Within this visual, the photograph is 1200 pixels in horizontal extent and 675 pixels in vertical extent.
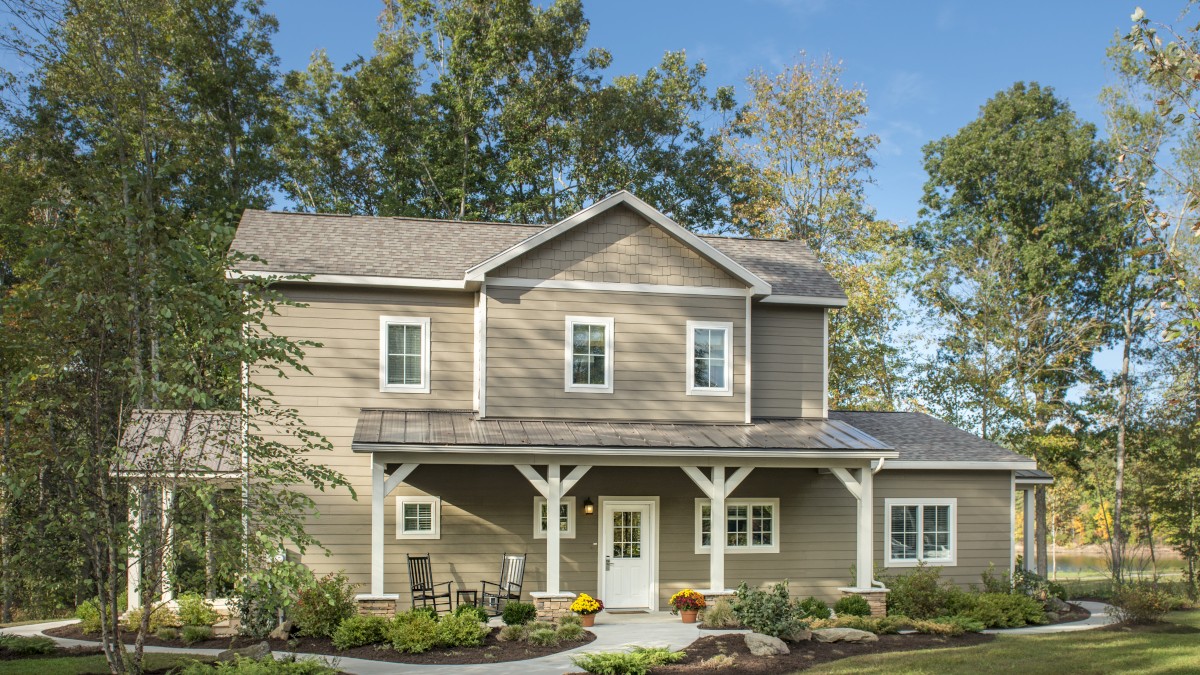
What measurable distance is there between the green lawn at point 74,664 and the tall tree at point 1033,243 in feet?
75.6

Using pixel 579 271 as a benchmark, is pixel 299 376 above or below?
below

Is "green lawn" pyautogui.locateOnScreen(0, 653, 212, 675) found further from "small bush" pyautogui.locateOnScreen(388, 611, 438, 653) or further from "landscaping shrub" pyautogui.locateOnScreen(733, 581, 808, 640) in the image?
"landscaping shrub" pyautogui.locateOnScreen(733, 581, 808, 640)

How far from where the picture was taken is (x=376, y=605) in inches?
549

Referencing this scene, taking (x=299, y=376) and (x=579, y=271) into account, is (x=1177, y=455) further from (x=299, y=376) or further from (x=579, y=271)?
(x=299, y=376)

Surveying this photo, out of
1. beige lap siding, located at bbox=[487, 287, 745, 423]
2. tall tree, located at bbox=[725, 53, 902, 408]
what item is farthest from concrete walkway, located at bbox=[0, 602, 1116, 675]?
tall tree, located at bbox=[725, 53, 902, 408]

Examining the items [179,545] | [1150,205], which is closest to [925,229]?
[1150,205]

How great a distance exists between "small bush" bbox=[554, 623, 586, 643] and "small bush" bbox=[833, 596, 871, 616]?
14.8 ft

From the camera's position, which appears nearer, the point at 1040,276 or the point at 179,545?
the point at 179,545

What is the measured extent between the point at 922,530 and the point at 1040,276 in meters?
14.3

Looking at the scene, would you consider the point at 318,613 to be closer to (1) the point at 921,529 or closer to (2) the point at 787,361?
(2) the point at 787,361

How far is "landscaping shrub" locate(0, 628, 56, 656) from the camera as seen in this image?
12.6 meters

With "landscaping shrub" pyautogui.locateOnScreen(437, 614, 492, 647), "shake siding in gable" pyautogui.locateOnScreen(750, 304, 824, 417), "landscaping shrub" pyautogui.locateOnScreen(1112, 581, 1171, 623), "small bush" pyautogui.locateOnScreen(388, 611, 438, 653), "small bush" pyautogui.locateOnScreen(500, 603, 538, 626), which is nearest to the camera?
"small bush" pyautogui.locateOnScreen(388, 611, 438, 653)

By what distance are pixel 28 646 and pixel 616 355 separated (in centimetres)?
947

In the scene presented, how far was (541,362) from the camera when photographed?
16.6 m
